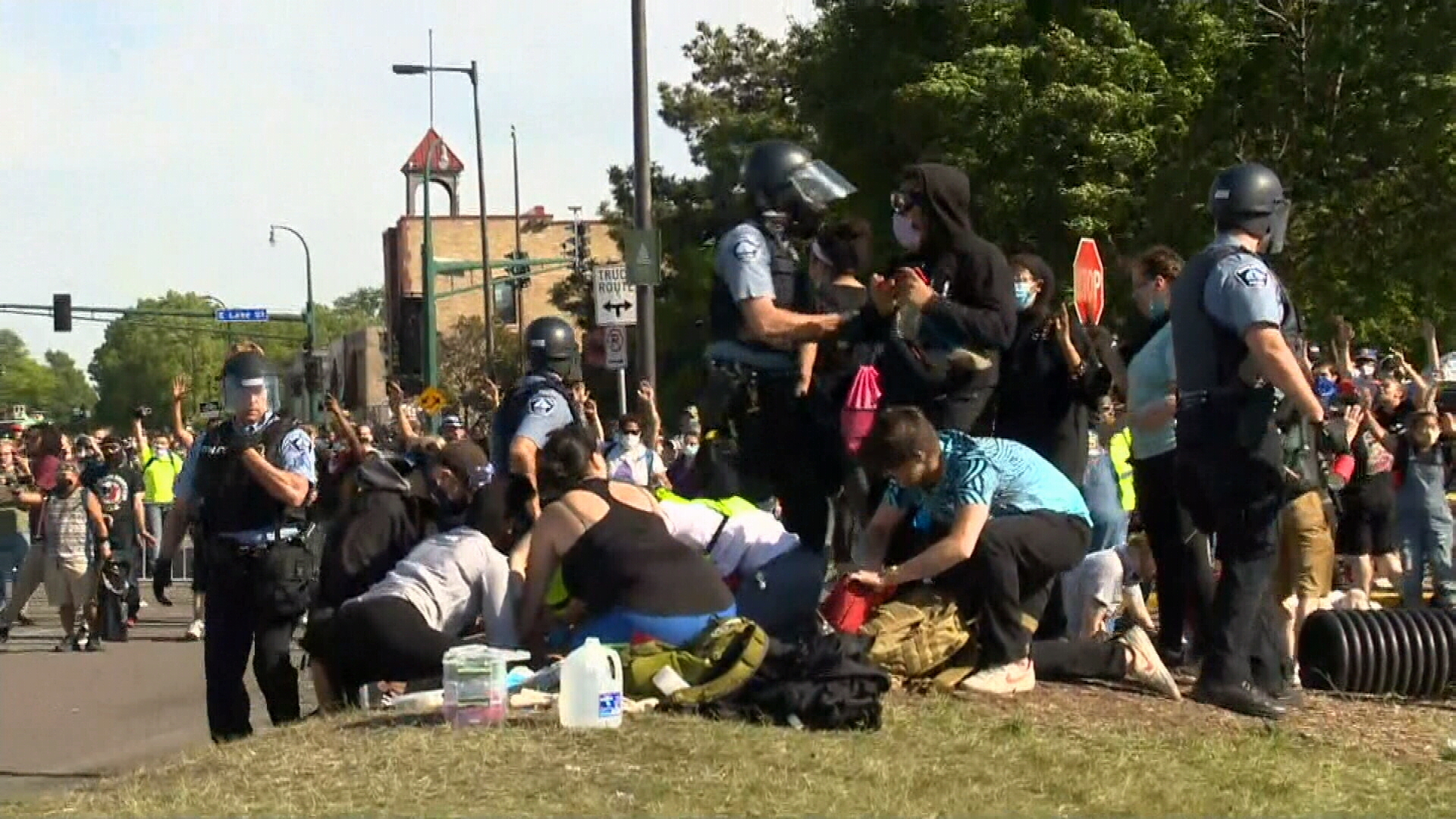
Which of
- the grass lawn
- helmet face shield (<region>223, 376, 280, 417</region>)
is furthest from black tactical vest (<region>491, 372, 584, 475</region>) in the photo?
the grass lawn

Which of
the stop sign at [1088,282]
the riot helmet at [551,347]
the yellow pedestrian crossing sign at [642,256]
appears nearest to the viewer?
the riot helmet at [551,347]

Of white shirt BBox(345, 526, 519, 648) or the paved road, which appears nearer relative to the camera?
white shirt BBox(345, 526, 519, 648)

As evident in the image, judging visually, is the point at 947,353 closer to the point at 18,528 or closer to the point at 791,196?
the point at 791,196

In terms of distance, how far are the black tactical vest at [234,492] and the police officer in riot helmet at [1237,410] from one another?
3919 millimetres

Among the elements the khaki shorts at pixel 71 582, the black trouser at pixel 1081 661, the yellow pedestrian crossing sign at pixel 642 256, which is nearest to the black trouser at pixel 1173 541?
the black trouser at pixel 1081 661

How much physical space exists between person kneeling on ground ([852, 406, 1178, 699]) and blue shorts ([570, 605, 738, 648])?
0.66m

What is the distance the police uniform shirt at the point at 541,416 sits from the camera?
357 inches

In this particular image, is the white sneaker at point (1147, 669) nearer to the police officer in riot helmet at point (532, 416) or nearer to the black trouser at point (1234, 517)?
the black trouser at point (1234, 517)

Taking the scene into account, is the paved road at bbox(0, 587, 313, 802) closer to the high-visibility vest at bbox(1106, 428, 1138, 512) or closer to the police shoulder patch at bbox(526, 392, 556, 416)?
the police shoulder patch at bbox(526, 392, 556, 416)

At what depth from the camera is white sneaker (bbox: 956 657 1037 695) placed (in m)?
7.57

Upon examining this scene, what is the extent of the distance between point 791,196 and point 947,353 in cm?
81

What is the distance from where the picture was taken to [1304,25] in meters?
28.7

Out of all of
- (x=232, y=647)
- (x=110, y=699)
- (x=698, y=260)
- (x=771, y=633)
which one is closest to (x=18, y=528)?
(x=110, y=699)

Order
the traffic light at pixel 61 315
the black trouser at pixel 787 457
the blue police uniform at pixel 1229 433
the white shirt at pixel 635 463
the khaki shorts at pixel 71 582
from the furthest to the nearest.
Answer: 1. the traffic light at pixel 61 315
2. the khaki shorts at pixel 71 582
3. the white shirt at pixel 635 463
4. the black trouser at pixel 787 457
5. the blue police uniform at pixel 1229 433
